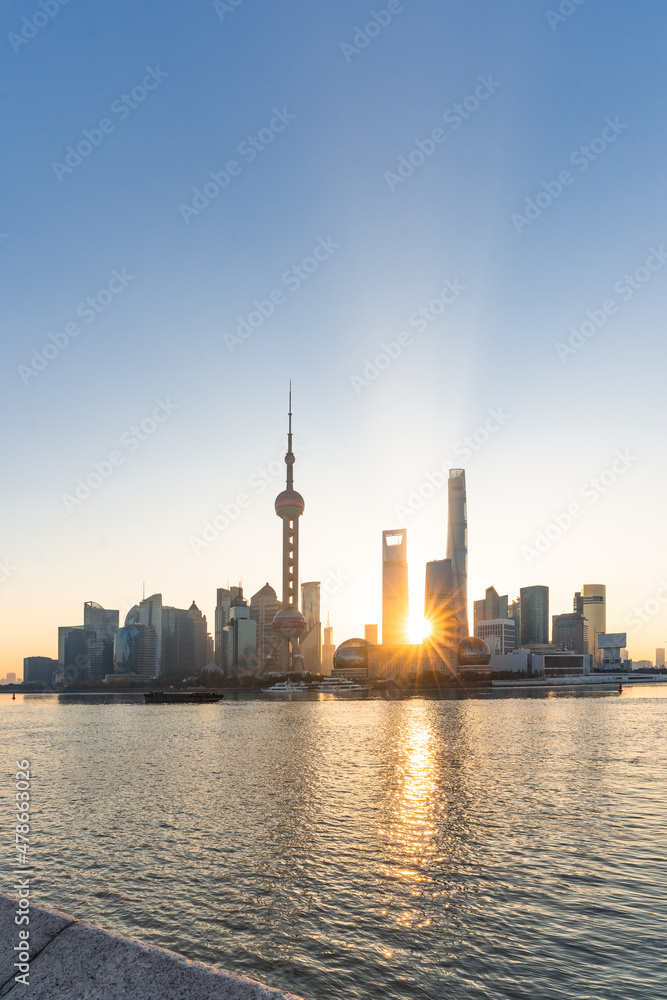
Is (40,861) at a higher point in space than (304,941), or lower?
lower

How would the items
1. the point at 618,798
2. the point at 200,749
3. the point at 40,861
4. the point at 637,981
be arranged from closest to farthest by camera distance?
the point at 637,981, the point at 40,861, the point at 618,798, the point at 200,749

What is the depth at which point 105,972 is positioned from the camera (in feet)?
28.6

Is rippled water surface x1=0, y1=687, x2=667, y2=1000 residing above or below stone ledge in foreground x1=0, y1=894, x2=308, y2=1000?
below

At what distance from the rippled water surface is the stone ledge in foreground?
32.5 feet

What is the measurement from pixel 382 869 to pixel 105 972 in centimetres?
Answer: 2130

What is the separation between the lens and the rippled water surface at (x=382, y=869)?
18406mm

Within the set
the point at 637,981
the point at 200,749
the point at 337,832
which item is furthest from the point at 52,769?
the point at 637,981

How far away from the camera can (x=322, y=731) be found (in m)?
99.6

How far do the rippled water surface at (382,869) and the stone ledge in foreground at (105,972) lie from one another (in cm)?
991

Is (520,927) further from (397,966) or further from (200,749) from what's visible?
(200,749)

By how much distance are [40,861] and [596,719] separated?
10981 centimetres

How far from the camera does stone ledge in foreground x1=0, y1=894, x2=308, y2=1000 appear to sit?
8.04 metres

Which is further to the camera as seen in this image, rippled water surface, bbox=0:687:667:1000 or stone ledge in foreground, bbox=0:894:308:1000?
rippled water surface, bbox=0:687:667:1000

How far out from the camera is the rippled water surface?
725 inches
